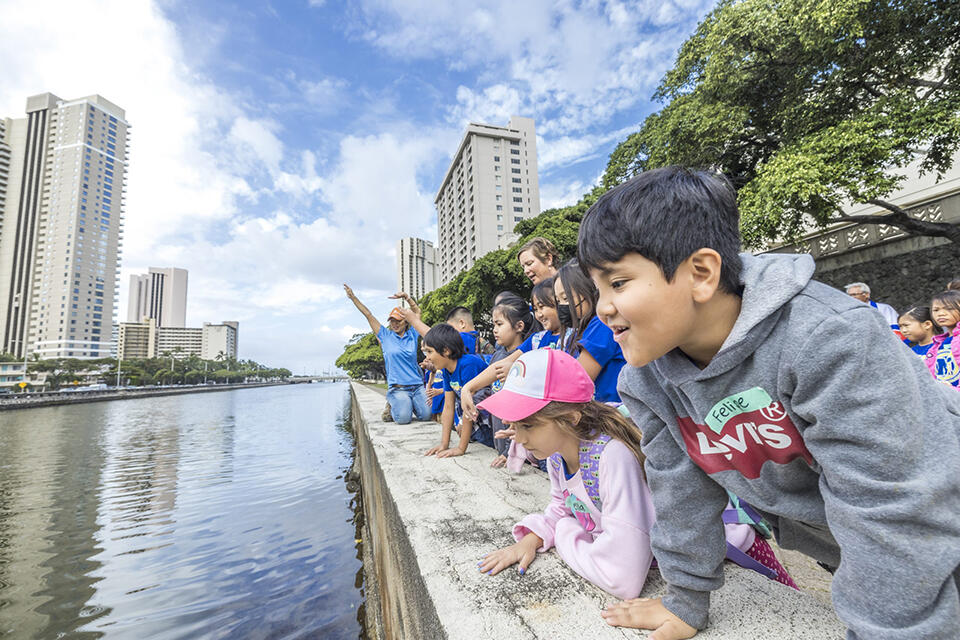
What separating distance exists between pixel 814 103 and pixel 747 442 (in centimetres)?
1052

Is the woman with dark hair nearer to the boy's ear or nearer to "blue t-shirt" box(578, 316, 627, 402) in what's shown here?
"blue t-shirt" box(578, 316, 627, 402)

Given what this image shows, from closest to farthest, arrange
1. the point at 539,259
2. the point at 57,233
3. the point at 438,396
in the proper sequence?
the point at 539,259
the point at 438,396
the point at 57,233

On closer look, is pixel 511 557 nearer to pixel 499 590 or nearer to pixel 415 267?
pixel 499 590

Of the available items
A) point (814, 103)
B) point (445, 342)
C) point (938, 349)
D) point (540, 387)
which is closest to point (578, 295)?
point (540, 387)

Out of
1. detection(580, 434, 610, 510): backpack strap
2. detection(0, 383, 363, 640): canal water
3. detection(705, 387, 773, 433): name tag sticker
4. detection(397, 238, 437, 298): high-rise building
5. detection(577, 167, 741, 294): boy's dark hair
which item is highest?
detection(397, 238, 437, 298): high-rise building

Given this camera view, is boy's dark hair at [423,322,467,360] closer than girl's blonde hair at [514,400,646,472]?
No

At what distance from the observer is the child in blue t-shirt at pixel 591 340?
84.4 inches

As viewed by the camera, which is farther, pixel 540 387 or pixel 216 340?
pixel 216 340

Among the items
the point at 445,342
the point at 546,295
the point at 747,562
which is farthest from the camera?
the point at 445,342

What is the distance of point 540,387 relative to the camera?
1505 millimetres

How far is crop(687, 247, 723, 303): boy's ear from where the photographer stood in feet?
2.85

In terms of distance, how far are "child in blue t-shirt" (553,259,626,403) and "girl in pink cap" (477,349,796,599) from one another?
0.62 meters

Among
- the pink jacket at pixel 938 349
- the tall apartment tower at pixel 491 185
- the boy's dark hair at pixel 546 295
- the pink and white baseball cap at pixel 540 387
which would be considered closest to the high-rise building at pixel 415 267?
the tall apartment tower at pixel 491 185

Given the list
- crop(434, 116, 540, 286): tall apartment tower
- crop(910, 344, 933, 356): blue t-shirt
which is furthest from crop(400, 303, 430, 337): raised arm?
crop(434, 116, 540, 286): tall apartment tower
